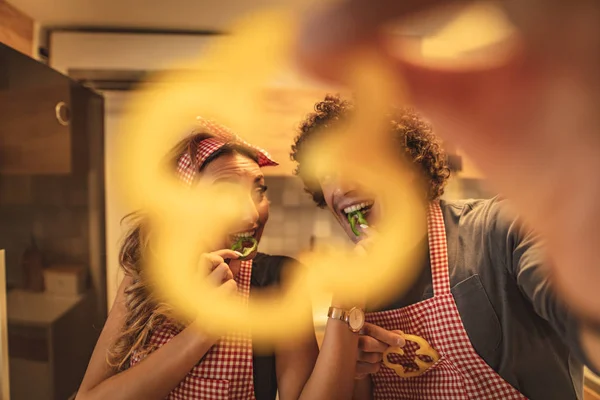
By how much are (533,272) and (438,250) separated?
0.44 feet

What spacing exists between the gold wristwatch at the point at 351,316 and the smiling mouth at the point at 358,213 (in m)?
0.12

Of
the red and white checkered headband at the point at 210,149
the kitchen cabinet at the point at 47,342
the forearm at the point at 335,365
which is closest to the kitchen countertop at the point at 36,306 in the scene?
the kitchen cabinet at the point at 47,342

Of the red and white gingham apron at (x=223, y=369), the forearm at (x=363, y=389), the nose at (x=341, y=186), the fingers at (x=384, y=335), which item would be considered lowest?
the forearm at (x=363, y=389)

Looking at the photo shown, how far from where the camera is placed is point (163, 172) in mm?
612

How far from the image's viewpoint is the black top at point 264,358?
61 cm

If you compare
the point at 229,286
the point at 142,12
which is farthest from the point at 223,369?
the point at 142,12

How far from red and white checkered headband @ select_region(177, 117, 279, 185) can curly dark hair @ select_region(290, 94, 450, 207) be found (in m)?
0.05

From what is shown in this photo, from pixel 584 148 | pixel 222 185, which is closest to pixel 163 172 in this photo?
pixel 222 185

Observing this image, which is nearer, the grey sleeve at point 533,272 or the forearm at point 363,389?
the grey sleeve at point 533,272

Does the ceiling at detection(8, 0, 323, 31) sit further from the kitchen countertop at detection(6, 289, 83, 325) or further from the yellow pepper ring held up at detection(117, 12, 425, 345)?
the kitchen countertop at detection(6, 289, 83, 325)

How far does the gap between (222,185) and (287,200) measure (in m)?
0.11

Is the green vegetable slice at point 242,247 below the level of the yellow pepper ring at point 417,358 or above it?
above

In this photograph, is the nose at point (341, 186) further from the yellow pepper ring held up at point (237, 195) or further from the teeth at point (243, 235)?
the teeth at point (243, 235)

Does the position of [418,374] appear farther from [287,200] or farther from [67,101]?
[67,101]
